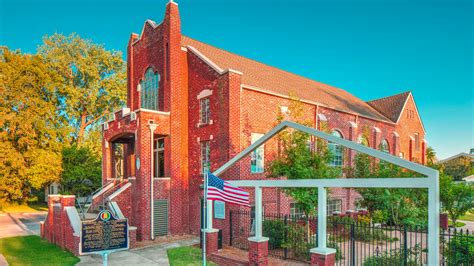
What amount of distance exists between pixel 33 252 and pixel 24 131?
19.2m

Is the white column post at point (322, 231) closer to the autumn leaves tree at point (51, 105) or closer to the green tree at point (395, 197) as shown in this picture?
the green tree at point (395, 197)

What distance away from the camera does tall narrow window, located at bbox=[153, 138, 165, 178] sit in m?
19.2

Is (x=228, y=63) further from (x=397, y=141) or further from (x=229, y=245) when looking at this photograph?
(x=397, y=141)

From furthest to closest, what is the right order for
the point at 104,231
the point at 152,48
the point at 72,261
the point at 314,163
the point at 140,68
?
the point at 140,68
the point at 152,48
the point at 314,163
the point at 72,261
the point at 104,231

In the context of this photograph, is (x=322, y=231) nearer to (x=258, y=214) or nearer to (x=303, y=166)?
(x=258, y=214)

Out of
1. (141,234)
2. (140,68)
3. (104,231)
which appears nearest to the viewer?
(104,231)

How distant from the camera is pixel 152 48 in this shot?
20.1m

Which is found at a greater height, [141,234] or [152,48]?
[152,48]

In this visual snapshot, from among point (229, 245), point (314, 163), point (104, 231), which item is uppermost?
point (314, 163)

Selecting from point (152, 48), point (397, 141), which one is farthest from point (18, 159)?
point (397, 141)

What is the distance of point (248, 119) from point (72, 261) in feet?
32.6

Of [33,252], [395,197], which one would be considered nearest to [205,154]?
[33,252]

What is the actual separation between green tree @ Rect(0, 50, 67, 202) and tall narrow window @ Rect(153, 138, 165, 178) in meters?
15.0

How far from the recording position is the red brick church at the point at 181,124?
16656 millimetres
